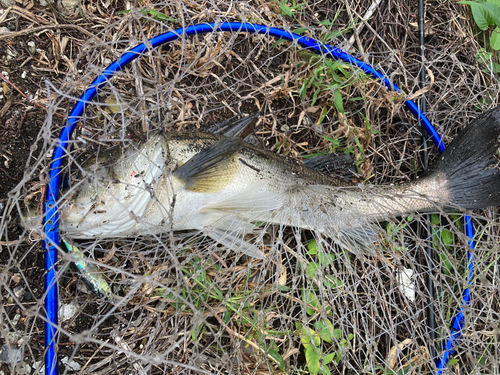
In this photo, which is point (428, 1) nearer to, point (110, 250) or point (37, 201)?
point (110, 250)

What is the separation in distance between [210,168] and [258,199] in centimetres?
36

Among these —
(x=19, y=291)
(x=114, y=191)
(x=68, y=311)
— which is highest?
(x=114, y=191)

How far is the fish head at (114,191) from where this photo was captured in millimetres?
2184

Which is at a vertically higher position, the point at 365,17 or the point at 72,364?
the point at 365,17

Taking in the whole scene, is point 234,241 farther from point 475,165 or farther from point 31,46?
point 31,46

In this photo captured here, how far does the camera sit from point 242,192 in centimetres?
244

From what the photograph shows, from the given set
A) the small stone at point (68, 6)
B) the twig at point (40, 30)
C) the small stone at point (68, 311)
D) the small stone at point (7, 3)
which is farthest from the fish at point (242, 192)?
the small stone at point (7, 3)

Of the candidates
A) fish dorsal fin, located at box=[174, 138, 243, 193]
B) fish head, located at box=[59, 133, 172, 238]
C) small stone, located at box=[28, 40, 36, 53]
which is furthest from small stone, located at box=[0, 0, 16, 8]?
fish dorsal fin, located at box=[174, 138, 243, 193]

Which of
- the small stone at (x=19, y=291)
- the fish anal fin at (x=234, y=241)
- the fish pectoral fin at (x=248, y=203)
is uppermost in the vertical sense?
the fish pectoral fin at (x=248, y=203)

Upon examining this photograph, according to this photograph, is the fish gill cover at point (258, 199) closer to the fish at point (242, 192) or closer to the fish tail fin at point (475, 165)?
the fish at point (242, 192)

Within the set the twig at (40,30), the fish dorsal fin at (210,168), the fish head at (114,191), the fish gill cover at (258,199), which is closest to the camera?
the fish head at (114,191)

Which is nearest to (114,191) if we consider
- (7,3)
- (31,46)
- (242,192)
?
(242,192)

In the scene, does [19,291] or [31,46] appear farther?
[31,46]

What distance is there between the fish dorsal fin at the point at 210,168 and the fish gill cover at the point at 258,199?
14 mm
